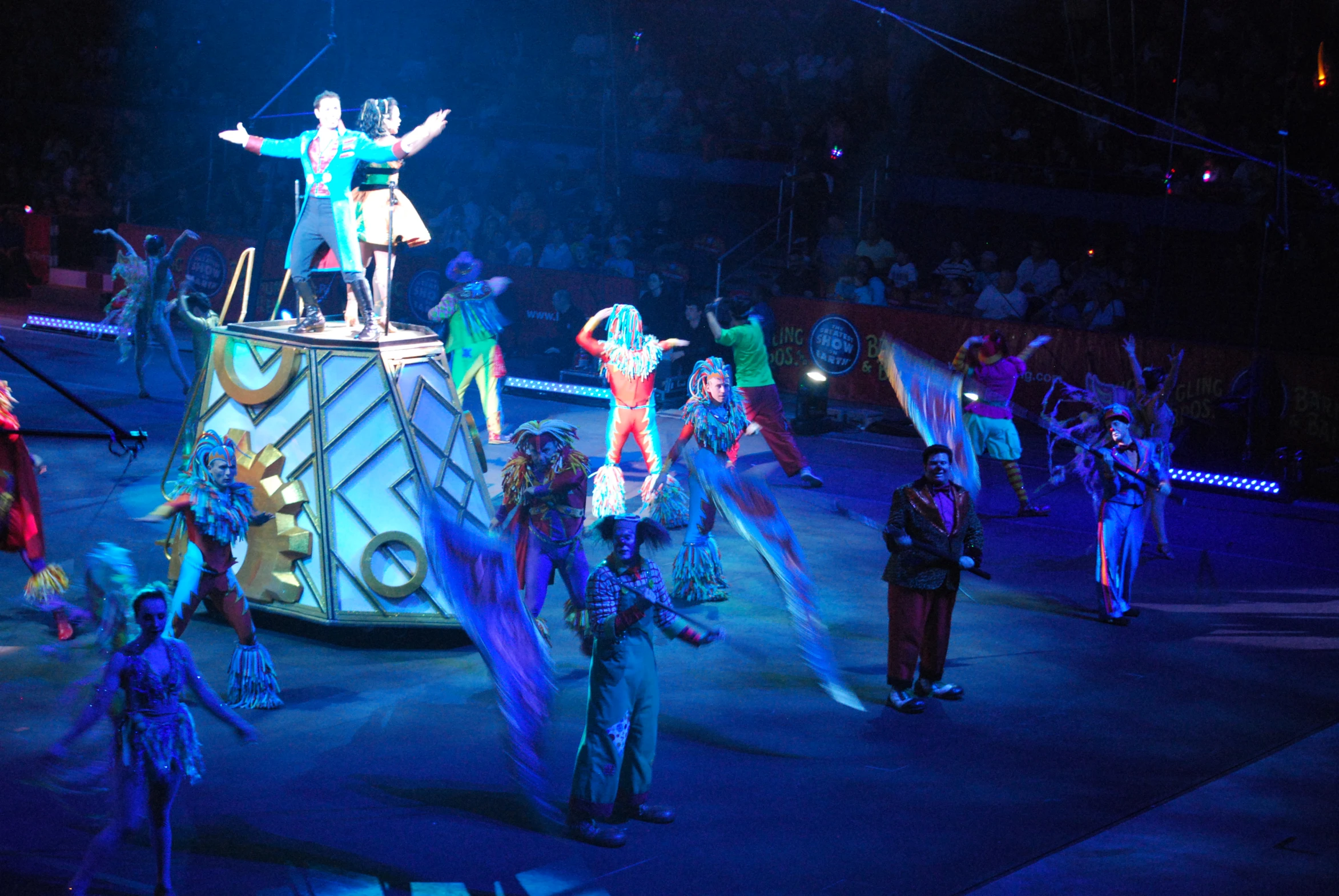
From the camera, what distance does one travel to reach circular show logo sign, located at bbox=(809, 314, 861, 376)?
60.7 ft

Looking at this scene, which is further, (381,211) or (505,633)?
(381,211)

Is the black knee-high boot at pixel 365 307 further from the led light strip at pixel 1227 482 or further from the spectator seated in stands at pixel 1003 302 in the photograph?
the spectator seated in stands at pixel 1003 302

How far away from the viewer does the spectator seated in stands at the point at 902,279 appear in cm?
1866

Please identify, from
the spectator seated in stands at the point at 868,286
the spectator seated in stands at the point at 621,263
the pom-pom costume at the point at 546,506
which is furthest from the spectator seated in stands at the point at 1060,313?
the pom-pom costume at the point at 546,506

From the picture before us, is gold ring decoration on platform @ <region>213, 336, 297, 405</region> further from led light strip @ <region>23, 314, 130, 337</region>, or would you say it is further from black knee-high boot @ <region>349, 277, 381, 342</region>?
led light strip @ <region>23, 314, 130, 337</region>

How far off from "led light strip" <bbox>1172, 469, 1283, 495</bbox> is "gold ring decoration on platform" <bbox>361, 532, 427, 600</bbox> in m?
8.54

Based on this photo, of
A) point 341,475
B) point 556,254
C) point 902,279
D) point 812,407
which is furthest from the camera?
point 556,254

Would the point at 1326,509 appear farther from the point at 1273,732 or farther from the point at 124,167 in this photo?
the point at 124,167

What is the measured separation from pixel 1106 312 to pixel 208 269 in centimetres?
1437

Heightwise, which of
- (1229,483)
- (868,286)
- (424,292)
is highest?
(868,286)

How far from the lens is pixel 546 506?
8.10 m

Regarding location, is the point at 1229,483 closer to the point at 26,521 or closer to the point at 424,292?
the point at 26,521

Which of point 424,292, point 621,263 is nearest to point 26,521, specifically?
point 621,263

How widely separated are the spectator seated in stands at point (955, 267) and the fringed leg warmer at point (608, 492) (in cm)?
844
